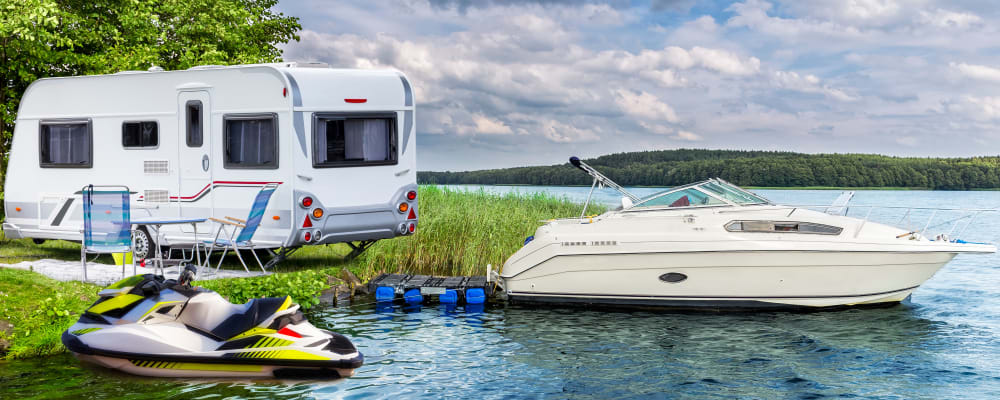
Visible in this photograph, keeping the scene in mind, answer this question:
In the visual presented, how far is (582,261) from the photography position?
11.2 m

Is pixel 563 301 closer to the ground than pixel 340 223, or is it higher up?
closer to the ground

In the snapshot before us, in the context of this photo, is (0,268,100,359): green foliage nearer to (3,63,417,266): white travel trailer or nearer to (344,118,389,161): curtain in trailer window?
(3,63,417,266): white travel trailer

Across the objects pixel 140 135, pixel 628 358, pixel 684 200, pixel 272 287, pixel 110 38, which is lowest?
pixel 628 358

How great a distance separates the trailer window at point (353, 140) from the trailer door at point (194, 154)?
5.60 ft

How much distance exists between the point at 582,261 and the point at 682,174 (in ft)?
65.0

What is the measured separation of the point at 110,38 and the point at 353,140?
10085 mm

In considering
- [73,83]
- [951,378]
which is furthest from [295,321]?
[73,83]

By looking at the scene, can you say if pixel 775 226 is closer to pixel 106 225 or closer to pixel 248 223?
pixel 248 223

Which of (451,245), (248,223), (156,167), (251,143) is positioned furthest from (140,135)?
(451,245)

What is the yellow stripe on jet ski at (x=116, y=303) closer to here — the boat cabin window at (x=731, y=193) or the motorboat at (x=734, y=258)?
the motorboat at (x=734, y=258)

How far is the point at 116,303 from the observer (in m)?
7.56

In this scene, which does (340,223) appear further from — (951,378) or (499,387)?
(951,378)

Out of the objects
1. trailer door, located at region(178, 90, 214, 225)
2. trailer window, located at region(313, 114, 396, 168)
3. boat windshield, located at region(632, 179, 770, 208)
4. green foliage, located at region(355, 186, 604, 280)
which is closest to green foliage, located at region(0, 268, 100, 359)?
trailer door, located at region(178, 90, 214, 225)

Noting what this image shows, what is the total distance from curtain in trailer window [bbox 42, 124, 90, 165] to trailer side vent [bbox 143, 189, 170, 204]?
1.54 meters
